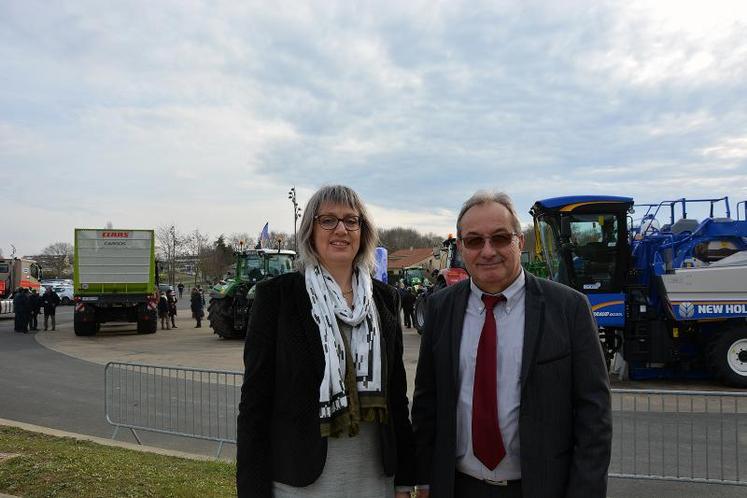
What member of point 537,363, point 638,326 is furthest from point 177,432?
point 638,326

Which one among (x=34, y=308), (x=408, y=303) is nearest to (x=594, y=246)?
(x=408, y=303)

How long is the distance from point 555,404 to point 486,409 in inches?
9.9

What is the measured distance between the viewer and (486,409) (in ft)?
7.38

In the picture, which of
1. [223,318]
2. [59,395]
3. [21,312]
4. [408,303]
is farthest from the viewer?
[408,303]

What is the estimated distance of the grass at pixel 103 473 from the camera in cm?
443

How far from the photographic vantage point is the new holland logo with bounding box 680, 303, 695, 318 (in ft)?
31.7

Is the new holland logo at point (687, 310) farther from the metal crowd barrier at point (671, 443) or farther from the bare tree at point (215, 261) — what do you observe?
the bare tree at point (215, 261)

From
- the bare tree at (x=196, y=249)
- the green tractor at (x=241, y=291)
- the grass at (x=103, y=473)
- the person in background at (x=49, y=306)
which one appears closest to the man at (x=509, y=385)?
the grass at (x=103, y=473)

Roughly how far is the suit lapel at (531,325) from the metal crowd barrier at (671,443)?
3106 mm

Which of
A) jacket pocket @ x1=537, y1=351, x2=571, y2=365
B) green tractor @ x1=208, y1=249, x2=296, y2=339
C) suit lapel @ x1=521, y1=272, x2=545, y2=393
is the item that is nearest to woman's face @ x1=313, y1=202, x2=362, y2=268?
suit lapel @ x1=521, y1=272, x2=545, y2=393

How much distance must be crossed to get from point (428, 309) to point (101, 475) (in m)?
3.51

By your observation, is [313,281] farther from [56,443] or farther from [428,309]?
[56,443]

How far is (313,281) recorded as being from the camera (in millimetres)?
2373

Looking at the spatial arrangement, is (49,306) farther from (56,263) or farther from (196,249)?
(56,263)
